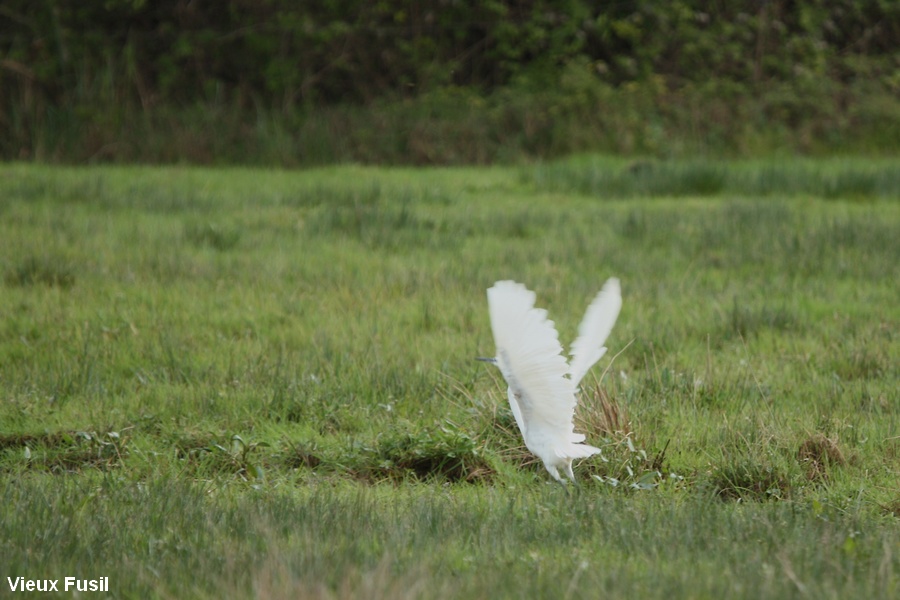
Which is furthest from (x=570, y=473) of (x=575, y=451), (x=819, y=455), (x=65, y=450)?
(x=65, y=450)

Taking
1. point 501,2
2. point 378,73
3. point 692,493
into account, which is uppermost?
point 501,2

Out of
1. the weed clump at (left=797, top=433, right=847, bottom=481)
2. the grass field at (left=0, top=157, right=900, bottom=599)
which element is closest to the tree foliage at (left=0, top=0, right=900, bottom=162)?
the grass field at (left=0, top=157, right=900, bottom=599)

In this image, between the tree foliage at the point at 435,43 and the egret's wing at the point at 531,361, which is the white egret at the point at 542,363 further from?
the tree foliage at the point at 435,43

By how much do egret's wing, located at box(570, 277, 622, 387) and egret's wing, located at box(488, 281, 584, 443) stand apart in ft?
0.73

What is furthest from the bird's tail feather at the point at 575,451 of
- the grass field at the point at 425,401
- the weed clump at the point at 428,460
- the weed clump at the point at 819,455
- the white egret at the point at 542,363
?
the weed clump at the point at 819,455

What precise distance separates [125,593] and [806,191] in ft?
30.6

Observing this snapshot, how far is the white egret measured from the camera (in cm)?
319

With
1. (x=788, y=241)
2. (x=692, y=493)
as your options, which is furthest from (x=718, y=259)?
(x=692, y=493)

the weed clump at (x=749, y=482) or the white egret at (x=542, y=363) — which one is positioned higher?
the white egret at (x=542, y=363)

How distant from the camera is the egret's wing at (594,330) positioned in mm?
3734

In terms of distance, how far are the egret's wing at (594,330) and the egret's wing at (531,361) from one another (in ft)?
0.73

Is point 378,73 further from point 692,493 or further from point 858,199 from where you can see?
point 692,493

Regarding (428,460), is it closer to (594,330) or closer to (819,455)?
(594,330)

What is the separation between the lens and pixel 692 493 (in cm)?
384
